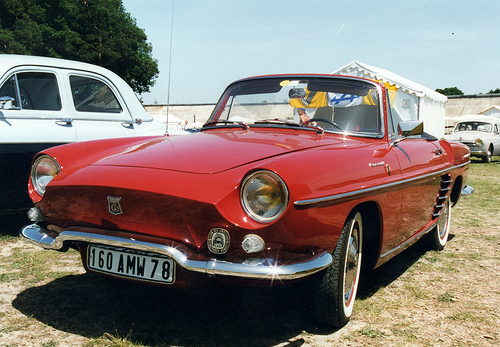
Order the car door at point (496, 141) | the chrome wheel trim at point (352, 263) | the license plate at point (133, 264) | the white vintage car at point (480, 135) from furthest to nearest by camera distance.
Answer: the car door at point (496, 141), the white vintage car at point (480, 135), the chrome wheel trim at point (352, 263), the license plate at point (133, 264)

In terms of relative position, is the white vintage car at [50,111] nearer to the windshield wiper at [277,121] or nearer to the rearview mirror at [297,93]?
the windshield wiper at [277,121]

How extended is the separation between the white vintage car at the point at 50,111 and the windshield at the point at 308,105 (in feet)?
5.63

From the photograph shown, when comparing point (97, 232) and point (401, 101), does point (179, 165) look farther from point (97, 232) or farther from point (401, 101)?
point (401, 101)

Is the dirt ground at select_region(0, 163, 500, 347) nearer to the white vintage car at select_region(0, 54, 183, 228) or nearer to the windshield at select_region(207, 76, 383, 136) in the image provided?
the white vintage car at select_region(0, 54, 183, 228)

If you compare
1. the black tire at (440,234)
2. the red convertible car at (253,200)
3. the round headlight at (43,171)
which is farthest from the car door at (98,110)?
the black tire at (440,234)

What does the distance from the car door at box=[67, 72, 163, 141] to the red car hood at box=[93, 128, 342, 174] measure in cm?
196

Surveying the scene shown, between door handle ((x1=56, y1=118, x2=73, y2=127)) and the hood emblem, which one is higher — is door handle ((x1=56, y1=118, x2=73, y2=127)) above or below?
above

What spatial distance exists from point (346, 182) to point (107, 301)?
5.45 ft

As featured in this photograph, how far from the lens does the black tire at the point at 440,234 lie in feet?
15.0

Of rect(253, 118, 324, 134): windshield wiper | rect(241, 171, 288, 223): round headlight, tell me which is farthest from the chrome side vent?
rect(241, 171, 288, 223): round headlight

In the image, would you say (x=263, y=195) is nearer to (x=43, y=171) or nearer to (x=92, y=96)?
(x=43, y=171)

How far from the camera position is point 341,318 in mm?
2643

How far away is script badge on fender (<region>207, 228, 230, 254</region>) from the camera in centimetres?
224

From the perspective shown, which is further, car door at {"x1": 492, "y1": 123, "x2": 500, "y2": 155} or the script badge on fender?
car door at {"x1": 492, "y1": 123, "x2": 500, "y2": 155}
